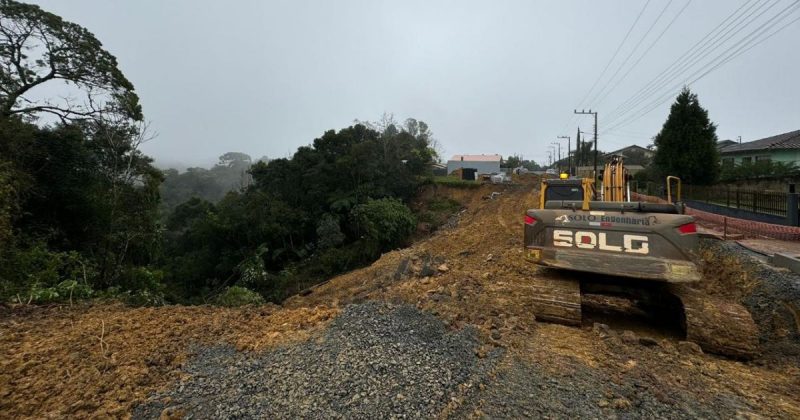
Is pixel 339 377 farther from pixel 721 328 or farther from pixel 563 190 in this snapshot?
pixel 563 190

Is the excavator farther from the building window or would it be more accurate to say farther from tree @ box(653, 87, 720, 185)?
the building window

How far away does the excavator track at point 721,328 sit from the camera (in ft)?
11.1

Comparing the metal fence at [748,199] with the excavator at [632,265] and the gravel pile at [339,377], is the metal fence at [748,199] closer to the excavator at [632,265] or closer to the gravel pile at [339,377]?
the excavator at [632,265]

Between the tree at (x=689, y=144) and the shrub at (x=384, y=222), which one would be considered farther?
the tree at (x=689, y=144)

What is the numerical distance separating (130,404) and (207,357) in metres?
0.69

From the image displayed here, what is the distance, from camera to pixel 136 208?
10688 mm

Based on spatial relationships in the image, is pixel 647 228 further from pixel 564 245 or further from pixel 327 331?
pixel 327 331

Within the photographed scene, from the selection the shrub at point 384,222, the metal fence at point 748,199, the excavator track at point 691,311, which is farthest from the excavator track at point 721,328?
the shrub at point 384,222

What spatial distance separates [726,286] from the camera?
6.32 m

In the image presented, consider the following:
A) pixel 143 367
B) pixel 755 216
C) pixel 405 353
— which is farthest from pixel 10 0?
pixel 755 216

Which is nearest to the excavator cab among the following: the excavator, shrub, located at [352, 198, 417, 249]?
the excavator

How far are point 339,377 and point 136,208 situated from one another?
1094 cm

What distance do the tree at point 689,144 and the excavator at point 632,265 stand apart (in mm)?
23764

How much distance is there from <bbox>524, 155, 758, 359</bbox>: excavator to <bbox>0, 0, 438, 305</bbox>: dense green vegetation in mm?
6147
